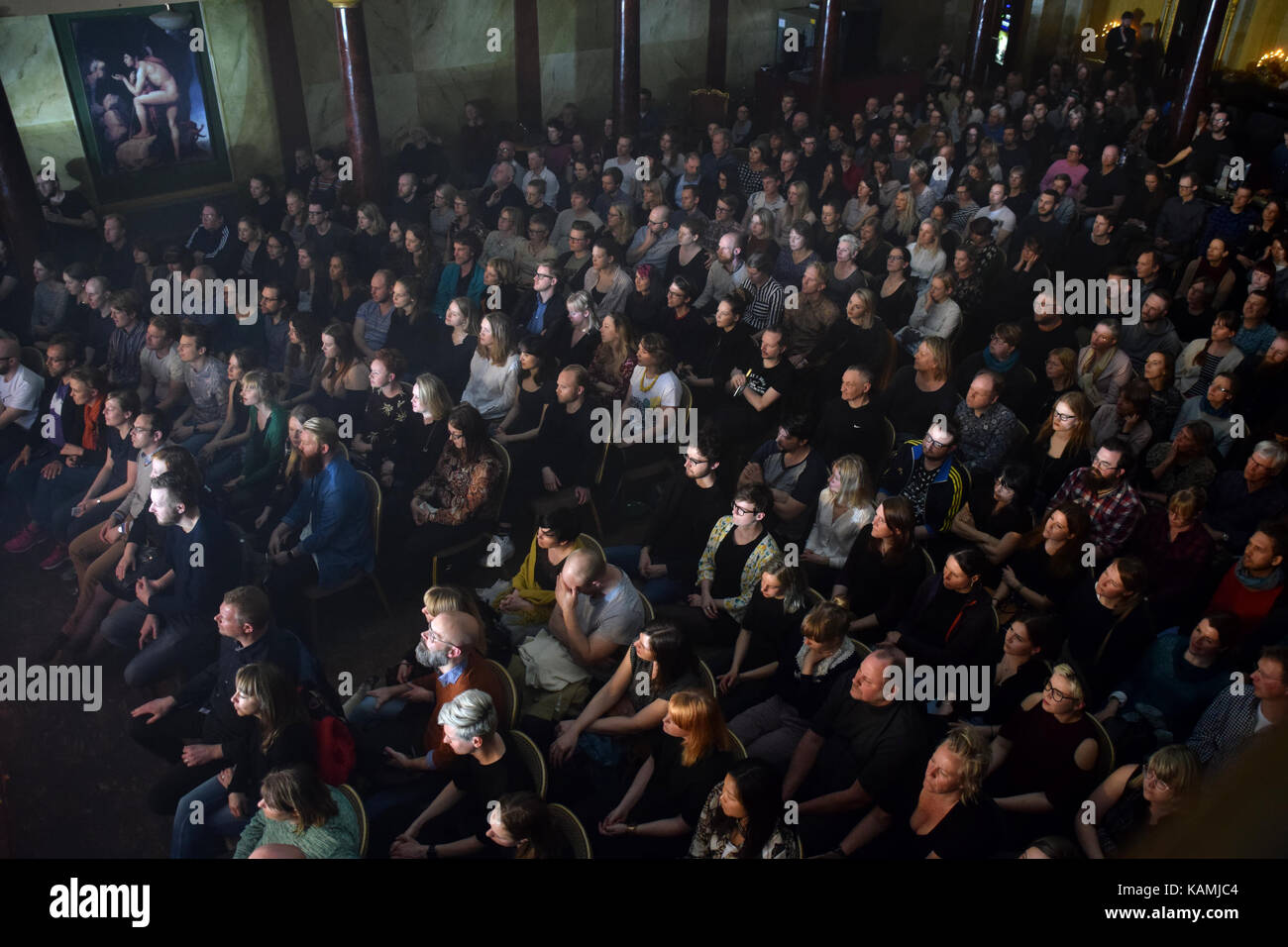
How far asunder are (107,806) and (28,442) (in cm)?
272

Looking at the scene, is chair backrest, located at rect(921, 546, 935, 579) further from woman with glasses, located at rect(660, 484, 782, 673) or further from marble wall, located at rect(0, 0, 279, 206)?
marble wall, located at rect(0, 0, 279, 206)

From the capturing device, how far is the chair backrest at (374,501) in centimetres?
477

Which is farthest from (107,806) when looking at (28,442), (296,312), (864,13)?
(864,13)

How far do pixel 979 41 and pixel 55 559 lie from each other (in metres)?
15.2

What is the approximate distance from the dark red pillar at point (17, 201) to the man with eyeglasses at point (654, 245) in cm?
478

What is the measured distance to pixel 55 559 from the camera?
5434 millimetres

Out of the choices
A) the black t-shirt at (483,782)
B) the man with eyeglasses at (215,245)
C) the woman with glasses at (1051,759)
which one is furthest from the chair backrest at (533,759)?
the man with eyeglasses at (215,245)

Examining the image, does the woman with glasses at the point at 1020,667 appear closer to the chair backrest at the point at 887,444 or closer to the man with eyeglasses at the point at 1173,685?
the man with eyeglasses at the point at 1173,685

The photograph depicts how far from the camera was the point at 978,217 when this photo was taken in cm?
708

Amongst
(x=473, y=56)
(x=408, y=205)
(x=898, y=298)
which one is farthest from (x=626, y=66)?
(x=898, y=298)

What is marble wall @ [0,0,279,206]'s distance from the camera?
8.76 meters

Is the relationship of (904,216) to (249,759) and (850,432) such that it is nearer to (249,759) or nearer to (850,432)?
(850,432)

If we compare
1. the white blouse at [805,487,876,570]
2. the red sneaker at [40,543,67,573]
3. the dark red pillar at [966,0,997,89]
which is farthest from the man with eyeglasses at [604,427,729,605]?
the dark red pillar at [966,0,997,89]

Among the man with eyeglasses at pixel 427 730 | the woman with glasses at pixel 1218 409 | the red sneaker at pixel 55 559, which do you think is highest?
the woman with glasses at pixel 1218 409
